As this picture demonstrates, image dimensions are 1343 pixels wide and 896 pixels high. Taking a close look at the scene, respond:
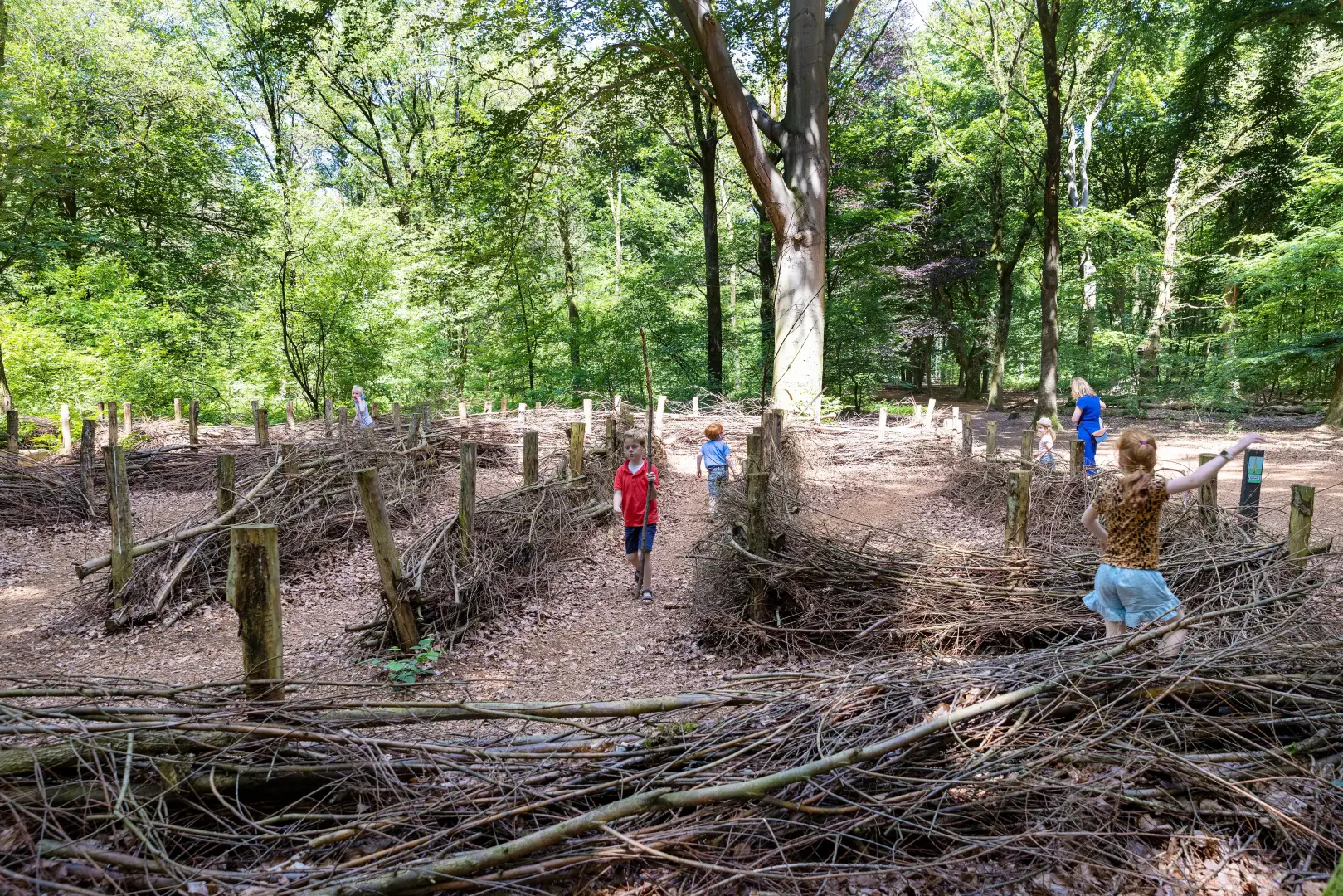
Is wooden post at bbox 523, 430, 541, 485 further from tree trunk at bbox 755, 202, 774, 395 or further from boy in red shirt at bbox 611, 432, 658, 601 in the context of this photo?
tree trunk at bbox 755, 202, 774, 395

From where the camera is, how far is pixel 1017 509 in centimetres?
539

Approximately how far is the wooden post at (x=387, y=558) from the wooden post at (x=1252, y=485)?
6782 mm

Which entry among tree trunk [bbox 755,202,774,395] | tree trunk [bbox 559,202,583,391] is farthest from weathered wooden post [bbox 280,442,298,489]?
tree trunk [bbox 559,202,583,391]

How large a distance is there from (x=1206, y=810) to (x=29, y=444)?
18323 mm

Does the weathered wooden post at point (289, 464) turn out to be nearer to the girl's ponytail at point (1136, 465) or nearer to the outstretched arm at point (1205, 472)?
the girl's ponytail at point (1136, 465)

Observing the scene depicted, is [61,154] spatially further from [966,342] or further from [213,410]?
[966,342]

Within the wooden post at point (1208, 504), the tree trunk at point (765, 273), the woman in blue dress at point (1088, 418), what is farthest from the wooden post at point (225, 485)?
the tree trunk at point (765, 273)

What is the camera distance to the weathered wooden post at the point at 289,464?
7793mm

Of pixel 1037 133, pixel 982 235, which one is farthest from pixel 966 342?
pixel 1037 133

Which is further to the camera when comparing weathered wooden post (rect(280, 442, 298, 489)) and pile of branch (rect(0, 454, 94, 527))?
pile of branch (rect(0, 454, 94, 527))

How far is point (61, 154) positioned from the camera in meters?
13.1

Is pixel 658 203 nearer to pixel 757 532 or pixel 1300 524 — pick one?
pixel 757 532

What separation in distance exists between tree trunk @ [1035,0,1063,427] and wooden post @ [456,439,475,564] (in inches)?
511

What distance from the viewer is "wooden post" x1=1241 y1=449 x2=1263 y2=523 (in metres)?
5.43
